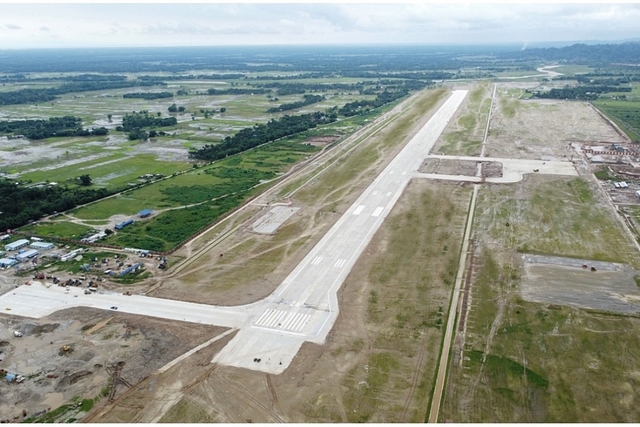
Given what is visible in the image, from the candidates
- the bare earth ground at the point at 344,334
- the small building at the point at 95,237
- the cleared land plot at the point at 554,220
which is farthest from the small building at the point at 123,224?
the cleared land plot at the point at 554,220

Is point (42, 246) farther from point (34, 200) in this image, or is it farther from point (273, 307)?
point (273, 307)

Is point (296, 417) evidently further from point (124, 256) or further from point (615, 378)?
point (124, 256)

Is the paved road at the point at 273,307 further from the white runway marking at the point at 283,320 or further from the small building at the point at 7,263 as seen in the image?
the small building at the point at 7,263

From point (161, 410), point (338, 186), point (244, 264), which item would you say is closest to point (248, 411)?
point (161, 410)

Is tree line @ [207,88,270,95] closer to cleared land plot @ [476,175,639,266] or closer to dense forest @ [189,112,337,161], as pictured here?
dense forest @ [189,112,337,161]

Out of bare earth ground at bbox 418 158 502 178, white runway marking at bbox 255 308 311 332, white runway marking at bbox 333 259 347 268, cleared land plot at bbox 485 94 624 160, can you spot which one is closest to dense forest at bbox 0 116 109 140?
bare earth ground at bbox 418 158 502 178

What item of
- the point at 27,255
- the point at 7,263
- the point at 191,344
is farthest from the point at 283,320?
the point at 7,263
